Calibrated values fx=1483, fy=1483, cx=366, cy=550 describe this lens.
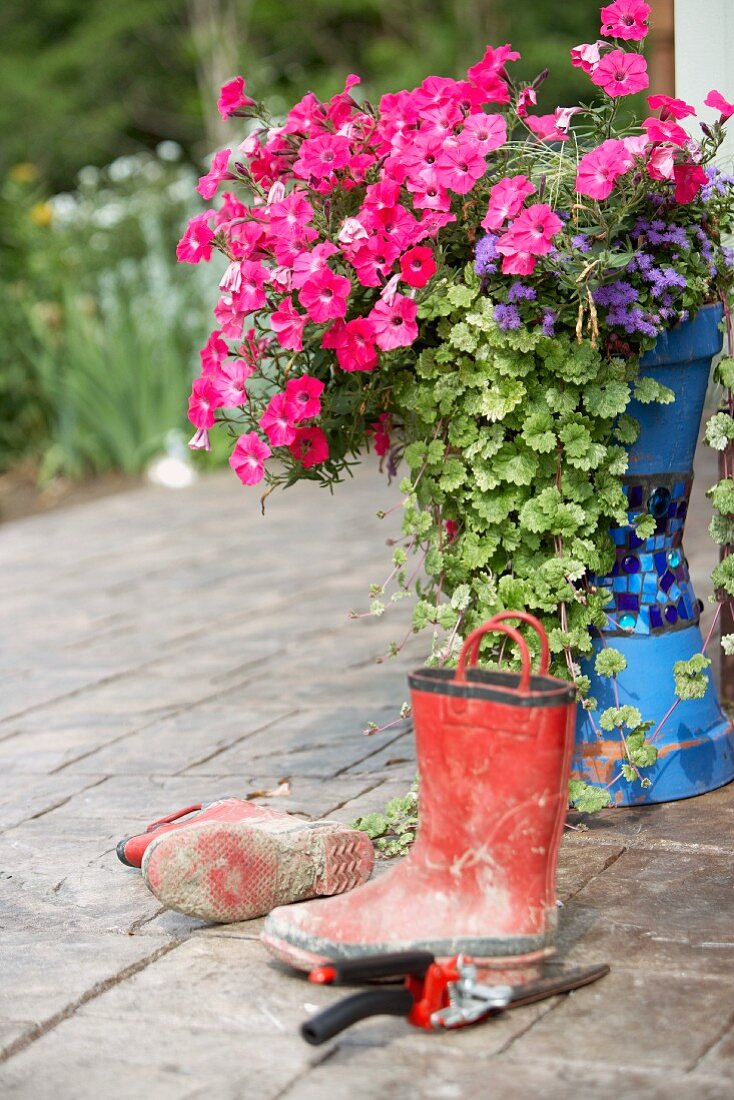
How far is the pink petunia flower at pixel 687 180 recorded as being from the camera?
2.56 m

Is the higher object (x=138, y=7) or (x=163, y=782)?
(x=138, y=7)

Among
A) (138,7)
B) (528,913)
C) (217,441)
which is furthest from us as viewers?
(138,7)

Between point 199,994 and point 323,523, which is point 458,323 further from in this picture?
point 323,523

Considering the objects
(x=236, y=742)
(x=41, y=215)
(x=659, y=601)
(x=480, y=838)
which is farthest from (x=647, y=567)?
(x=41, y=215)

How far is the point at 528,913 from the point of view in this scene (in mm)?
2102

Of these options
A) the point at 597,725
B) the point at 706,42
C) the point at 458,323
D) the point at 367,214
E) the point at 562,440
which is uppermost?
the point at 706,42

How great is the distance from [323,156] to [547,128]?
0.42 m

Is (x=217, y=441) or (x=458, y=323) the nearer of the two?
(x=458, y=323)

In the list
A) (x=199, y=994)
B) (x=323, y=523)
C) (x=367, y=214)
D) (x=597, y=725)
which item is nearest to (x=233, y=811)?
(x=199, y=994)

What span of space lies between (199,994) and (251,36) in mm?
18475

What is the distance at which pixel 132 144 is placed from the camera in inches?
779

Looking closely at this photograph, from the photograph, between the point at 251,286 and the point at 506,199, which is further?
the point at 251,286

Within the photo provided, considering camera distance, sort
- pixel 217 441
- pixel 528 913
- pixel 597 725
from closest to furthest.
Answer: pixel 528 913, pixel 597 725, pixel 217 441

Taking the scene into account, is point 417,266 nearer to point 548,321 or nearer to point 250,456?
point 548,321
